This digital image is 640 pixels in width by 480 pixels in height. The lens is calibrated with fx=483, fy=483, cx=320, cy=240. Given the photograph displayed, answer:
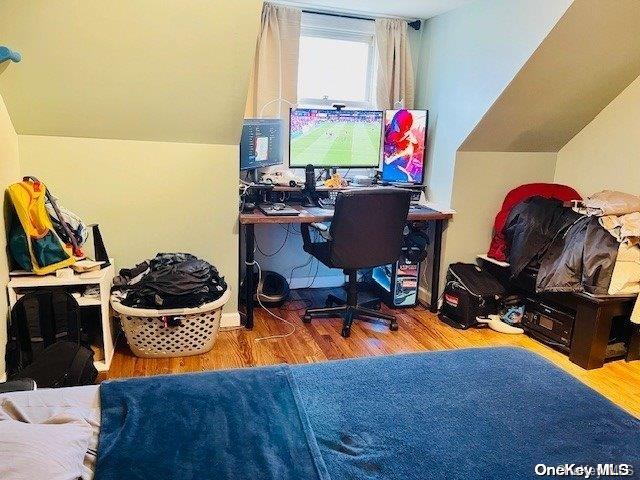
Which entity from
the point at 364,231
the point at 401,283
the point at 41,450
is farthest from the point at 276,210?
the point at 41,450

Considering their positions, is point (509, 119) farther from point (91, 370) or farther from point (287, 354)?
point (91, 370)

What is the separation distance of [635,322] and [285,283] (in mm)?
2253

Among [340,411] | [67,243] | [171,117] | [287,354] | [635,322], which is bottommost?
[287,354]

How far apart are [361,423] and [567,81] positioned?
8.69ft

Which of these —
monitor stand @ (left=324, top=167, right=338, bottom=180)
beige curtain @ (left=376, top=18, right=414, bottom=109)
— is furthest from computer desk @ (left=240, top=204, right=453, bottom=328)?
beige curtain @ (left=376, top=18, right=414, bottom=109)

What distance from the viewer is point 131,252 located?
2.94m

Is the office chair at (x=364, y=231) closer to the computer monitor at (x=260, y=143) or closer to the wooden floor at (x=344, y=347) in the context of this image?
the wooden floor at (x=344, y=347)

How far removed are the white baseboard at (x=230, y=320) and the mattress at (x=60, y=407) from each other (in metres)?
1.71

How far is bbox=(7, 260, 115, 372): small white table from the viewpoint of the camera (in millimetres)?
2363

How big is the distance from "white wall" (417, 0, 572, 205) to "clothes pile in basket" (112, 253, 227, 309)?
1845mm

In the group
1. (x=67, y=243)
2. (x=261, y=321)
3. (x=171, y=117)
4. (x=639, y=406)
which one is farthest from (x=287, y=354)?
(x=639, y=406)

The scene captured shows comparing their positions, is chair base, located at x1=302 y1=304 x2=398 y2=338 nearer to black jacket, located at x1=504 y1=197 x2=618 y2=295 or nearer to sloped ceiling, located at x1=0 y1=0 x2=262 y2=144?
black jacket, located at x1=504 y1=197 x2=618 y2=295

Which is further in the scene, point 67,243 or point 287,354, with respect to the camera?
point 287,354

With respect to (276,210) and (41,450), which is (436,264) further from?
(41,450)
